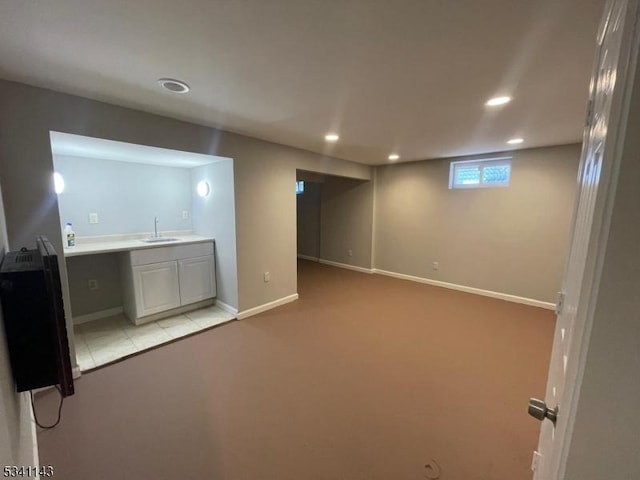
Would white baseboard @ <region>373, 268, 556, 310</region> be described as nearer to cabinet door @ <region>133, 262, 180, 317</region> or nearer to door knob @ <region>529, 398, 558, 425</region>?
cabinet door @ <region>133, 262, 180, 317</region>

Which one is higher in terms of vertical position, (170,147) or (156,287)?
(170,147)

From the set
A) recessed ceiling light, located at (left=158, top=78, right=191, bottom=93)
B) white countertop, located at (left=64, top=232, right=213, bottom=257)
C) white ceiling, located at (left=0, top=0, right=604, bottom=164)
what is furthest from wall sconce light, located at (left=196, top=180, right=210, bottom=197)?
recessed ceiling light, located at (left=158, top=78, right=191, bottom=93)

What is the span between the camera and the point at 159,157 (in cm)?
311

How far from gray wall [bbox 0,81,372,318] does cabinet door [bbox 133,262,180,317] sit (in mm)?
811

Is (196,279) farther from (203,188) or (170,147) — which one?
(170,147)

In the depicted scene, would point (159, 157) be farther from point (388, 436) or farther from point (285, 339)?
point (388, 436)

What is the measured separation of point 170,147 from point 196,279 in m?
1.68

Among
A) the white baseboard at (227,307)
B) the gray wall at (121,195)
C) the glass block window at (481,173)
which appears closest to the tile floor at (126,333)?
the white baseboard at (227,307)

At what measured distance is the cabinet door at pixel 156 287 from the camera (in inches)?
121

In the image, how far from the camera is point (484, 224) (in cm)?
428

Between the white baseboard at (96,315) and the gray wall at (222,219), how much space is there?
1.25 meters

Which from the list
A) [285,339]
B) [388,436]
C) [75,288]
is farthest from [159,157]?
[388,436]

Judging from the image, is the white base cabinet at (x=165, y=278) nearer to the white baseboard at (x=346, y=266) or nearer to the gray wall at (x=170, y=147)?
the gray wall at (x=170, y=147)

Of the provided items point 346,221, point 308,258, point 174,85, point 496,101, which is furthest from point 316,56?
point 308,258
